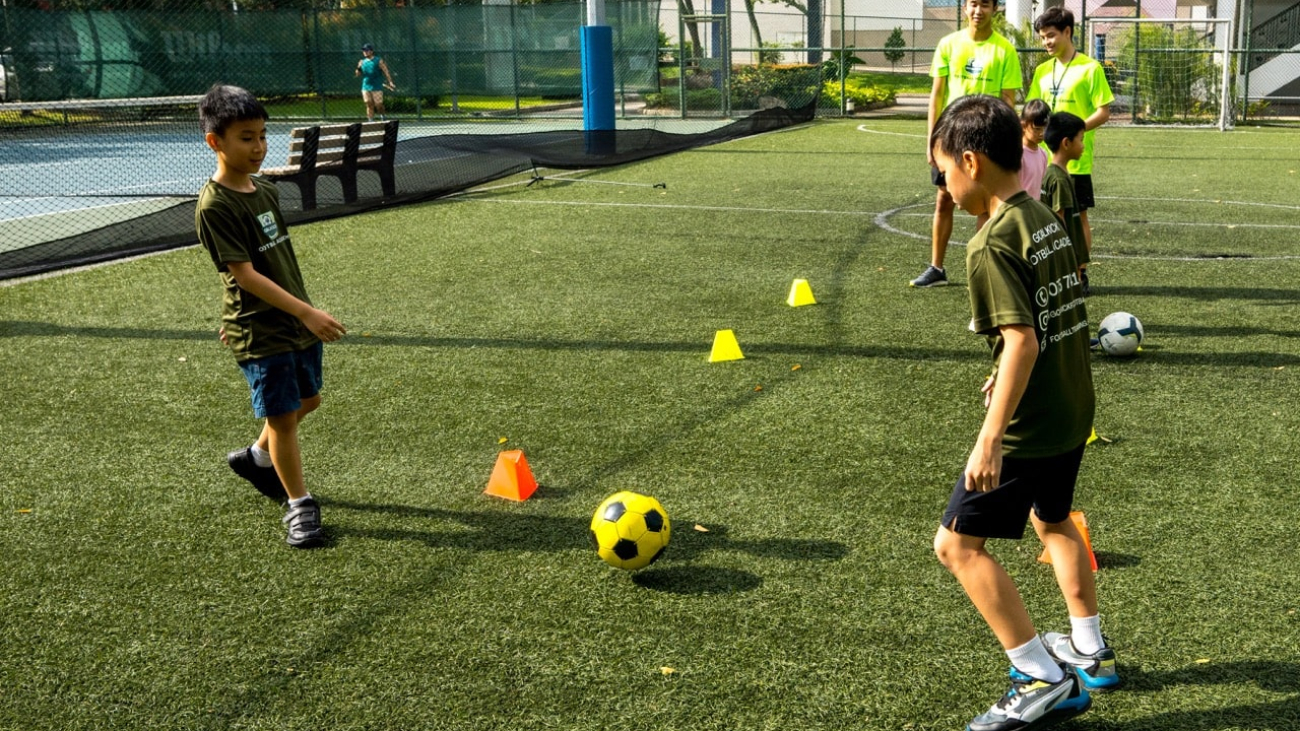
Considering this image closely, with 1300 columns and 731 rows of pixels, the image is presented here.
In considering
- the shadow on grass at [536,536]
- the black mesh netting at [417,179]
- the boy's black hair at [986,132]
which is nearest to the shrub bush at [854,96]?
the black mesh netting at [417,179]

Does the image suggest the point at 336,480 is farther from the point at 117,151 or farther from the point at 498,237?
the point at 117,151

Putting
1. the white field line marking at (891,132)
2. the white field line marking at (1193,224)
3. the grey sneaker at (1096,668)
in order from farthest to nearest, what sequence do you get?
the white field line marking at (891,132)
the white field line marking at (1193,224)
the grey sneaker at (1096,668)

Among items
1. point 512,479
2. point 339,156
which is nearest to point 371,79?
point 339,156

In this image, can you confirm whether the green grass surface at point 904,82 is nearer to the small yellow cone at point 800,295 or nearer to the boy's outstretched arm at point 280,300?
the small yellow cone at point 800,295

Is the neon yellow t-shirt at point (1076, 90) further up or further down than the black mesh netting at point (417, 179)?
further up

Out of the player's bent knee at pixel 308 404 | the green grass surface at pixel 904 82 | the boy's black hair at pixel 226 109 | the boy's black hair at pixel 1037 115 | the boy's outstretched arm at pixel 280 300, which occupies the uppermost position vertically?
the green grass surface at pixel 904 82

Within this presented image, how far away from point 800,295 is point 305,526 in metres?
4.38

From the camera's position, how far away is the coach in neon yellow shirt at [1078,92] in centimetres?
773

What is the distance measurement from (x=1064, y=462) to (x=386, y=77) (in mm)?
26424

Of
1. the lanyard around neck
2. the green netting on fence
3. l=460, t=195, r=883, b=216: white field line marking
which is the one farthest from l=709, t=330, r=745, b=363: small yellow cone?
the green netting on fence

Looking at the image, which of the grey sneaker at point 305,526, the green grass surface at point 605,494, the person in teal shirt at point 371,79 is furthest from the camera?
the person in teal shirt at point 371,79

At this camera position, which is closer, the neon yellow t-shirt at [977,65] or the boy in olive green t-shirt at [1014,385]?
the boy in olive green t-shirt at [1014,385]

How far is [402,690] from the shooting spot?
338cm

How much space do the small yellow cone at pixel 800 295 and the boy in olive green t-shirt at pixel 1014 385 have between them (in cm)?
482
